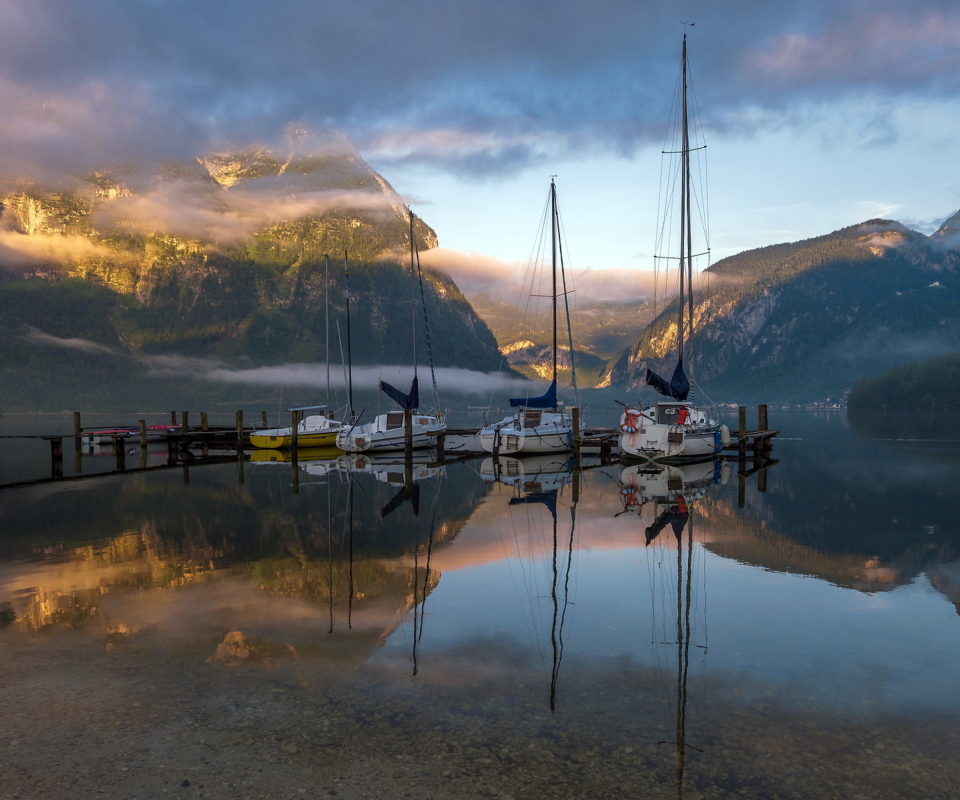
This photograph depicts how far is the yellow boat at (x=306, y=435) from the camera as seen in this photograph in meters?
53.6

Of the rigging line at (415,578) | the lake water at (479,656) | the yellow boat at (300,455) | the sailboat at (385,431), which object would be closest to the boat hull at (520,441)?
the sailboat at (385,431)

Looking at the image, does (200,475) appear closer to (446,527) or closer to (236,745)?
(446,527)

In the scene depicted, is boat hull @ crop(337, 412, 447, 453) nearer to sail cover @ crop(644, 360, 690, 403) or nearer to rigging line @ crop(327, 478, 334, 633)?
sail cover @ crop(644, 360, 690, 403)

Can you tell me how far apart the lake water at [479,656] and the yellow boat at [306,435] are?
97.0 feet

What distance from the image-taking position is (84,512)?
1001 inches

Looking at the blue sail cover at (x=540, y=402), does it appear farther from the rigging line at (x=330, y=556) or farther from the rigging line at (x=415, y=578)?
the rigging line at (x=415, y=578)

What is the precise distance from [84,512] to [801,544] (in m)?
22.8

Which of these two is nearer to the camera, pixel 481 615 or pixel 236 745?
pixel 236 745

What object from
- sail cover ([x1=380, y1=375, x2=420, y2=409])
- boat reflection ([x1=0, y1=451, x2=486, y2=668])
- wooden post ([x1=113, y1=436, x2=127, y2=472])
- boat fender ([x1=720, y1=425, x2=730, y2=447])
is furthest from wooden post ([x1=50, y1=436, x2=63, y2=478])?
boat fender ([x1=720, y1=425, x2=730, y2=447])

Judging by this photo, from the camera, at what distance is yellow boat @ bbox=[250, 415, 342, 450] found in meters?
53.6

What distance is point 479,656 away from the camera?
10688mm

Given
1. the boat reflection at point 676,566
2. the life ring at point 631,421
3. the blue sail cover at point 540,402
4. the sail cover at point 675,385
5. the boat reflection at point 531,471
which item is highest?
the sail cover at point 675,385

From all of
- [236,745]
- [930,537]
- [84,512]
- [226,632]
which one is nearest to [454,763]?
[236,745]

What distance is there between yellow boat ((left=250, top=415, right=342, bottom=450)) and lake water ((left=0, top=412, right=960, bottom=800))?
2958 centimetres
